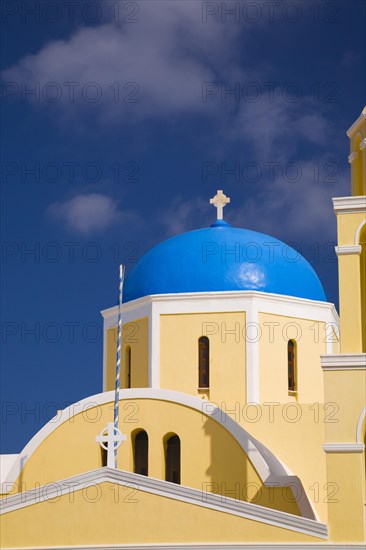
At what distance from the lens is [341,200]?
18.9 meters

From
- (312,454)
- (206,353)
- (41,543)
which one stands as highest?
(206,353)

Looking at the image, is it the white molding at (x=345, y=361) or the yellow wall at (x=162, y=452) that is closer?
the white molding at (x=345, y=361)

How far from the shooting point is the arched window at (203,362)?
24.3m

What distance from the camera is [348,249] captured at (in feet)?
61.4

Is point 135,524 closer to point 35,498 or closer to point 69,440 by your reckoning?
point 35,498

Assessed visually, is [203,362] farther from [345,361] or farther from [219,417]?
[345,361]

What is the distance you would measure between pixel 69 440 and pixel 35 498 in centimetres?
355

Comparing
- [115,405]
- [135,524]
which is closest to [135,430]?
[115,405]

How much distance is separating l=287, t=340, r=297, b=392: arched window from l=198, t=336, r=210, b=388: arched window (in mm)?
1813

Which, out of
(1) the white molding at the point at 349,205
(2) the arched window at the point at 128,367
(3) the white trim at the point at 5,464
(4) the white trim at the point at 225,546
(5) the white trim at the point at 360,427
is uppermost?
(1) the white molding at the point at 349,205

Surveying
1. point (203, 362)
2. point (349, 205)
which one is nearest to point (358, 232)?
point (349, 205)

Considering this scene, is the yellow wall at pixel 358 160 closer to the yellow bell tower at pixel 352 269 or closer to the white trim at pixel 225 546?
the yellow bell tower at pixel 352 269

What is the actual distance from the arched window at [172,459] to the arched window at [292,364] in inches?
140

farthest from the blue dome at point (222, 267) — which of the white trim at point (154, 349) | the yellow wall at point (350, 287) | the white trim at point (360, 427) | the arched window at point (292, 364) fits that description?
the white trim at point (360, 427)
